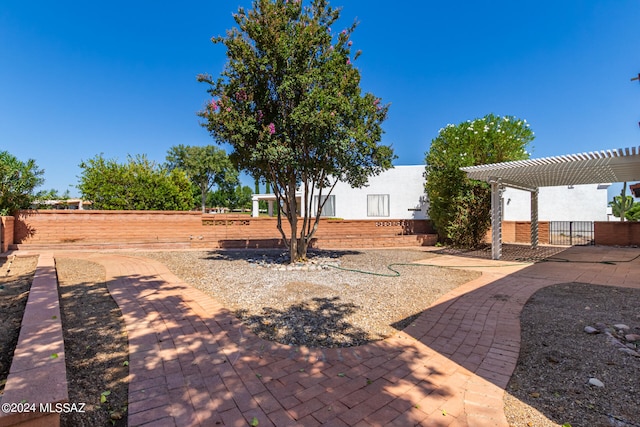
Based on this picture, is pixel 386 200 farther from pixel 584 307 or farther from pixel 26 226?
pixel 26 226

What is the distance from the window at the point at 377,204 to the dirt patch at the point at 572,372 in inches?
546

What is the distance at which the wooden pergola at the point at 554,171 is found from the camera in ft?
25.0

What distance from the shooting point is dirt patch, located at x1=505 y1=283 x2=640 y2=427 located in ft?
7.36

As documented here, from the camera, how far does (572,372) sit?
2803 mm

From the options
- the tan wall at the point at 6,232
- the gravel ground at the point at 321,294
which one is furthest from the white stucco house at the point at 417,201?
the tan wall at the point at 6,232

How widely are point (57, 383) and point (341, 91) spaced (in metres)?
6.64

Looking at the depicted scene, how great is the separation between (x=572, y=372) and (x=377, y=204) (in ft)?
52.1

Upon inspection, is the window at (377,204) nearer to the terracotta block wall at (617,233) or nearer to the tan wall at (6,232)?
the terracotta block wall at (617,233)

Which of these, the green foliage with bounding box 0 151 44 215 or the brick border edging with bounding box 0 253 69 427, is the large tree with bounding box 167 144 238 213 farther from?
the brick border edging with bounding box 0 253 69 427

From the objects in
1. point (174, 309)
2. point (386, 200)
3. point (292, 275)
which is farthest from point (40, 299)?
point (386, 200)

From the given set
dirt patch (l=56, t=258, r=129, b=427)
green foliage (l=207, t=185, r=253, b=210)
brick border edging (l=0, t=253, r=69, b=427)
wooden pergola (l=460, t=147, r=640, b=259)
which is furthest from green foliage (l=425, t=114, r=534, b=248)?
green foliage (l=207, t=185, r=253, b=210)

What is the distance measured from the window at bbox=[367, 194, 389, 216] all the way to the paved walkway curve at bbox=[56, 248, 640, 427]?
541 inches

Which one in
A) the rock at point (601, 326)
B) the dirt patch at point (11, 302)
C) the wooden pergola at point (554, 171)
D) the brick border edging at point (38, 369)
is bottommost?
the rock at point (601, 326)

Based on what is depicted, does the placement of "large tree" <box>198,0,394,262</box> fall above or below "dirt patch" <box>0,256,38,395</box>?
above
